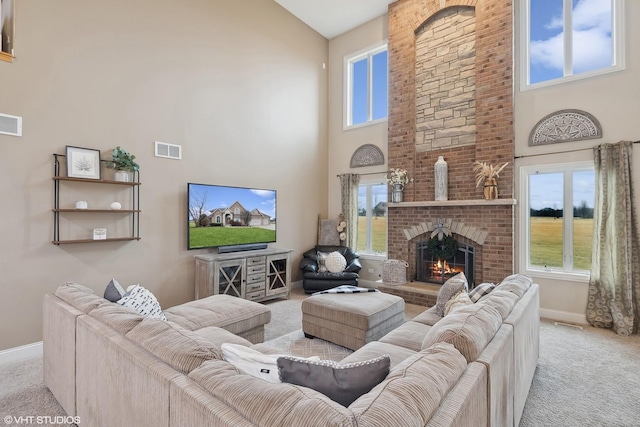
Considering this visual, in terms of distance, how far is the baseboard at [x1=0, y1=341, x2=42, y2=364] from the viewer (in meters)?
2.91

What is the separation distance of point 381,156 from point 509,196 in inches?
89.7

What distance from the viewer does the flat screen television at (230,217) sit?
168 inches

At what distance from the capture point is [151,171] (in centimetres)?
393

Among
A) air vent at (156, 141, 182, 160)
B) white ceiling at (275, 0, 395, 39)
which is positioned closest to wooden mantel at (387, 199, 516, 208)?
air vent at (156, 141, 182, 160)

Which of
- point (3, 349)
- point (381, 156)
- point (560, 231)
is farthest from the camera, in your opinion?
point (381, 156)

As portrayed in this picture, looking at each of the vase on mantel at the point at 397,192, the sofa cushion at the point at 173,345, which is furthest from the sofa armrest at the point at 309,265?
the sofa cushion at the point at 173,345

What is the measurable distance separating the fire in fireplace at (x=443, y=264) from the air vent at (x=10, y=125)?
5239 millimetres

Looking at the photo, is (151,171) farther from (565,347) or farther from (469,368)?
(565,347)

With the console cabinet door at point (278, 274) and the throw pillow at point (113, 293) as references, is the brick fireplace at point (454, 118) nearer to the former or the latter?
the console cabinet door at point (278, 274)

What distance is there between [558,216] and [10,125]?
248 inches

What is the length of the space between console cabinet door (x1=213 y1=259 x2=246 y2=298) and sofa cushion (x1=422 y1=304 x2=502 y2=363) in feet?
10.2

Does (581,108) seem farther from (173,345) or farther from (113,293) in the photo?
(113,293)

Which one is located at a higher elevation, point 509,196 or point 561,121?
point 561,121

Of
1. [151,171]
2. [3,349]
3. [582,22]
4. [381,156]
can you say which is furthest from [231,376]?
[582,22]
